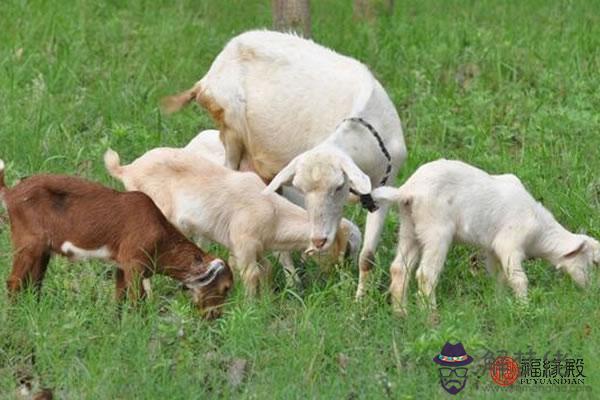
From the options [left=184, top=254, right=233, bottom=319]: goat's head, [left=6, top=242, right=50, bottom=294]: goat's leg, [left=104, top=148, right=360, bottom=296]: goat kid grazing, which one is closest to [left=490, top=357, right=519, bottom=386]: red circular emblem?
[left=184, top=254, right=233, bottom=319]: goat's head

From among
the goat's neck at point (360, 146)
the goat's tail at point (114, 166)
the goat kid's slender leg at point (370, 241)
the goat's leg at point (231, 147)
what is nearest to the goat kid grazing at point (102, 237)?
the goat's tail at point (114, 166)

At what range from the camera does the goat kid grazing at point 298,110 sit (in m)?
8.13

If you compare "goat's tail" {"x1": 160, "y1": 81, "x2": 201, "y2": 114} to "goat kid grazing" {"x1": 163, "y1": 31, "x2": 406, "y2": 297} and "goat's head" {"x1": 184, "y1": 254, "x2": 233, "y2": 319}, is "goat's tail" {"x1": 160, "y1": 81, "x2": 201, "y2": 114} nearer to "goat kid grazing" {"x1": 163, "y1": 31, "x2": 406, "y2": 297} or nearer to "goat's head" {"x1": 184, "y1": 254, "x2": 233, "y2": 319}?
"goat kid grazing" {"x1": 163, "y1": 31, "x2": 406, "y2": 297}

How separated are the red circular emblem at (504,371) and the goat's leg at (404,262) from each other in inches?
37.2

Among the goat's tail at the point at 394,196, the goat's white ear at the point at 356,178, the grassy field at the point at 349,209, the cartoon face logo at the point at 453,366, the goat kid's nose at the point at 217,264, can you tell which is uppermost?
the goat's white ear at the point at 356,178

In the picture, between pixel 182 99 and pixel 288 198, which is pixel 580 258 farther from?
pixel 182 99

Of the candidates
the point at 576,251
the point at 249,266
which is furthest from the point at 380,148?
the point at 576,251

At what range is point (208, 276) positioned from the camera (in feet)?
23.6

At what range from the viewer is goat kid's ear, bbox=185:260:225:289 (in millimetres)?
7207

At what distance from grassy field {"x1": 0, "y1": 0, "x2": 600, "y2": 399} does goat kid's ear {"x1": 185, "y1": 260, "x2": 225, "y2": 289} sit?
0.59 ft

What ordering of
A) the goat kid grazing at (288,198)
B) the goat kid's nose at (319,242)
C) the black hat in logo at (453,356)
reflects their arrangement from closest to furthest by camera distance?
the black hat in logo at (453,356)
the goat kid's nose at (319,242)
the goat kid grazing at (288,198)

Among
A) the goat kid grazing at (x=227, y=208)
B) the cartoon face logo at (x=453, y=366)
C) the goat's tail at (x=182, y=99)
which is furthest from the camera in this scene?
the goat's tail at (x=182, y=99)

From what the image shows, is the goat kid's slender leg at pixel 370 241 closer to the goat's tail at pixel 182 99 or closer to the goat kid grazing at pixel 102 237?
the goat kid grazing at pixel 102 237

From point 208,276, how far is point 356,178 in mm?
976
